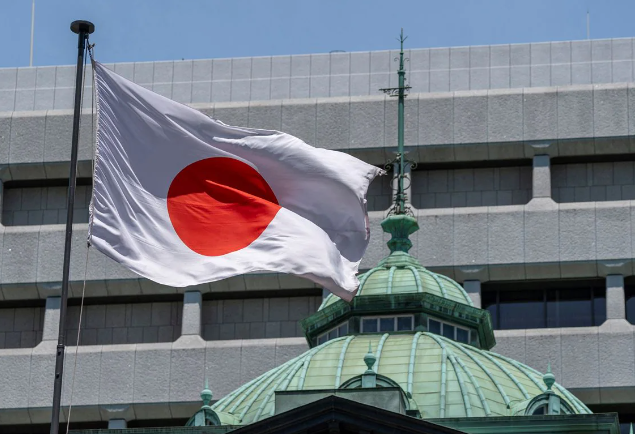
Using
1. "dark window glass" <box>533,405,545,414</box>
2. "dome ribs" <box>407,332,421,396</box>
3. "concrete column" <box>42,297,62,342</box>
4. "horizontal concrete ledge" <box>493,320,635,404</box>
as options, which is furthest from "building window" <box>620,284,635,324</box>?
"dark window glass" <box>533,405,545,414</box>

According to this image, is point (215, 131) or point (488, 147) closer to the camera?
point (215, 131)

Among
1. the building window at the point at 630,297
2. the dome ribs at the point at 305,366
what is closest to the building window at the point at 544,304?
the building window at the point at 630,297

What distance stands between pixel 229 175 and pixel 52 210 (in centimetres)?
4691

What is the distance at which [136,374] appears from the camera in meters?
80.4

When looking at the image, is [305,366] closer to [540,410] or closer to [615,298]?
[540,410]

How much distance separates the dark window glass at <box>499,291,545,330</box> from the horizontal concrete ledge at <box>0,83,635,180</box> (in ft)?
17.0

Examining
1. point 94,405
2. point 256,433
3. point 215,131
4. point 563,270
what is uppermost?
point 563,270

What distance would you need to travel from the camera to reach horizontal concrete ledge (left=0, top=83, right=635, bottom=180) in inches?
3164

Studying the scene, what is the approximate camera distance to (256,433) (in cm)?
4591

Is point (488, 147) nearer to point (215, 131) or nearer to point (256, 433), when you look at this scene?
point (256, 433)

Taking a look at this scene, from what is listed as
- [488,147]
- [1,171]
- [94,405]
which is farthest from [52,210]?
[488,147]

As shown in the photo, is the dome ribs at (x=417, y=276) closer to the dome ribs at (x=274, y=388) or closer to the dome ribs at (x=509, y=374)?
the dome ribs at (x=509, y=374)

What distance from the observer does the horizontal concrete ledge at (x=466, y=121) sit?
3164 inches

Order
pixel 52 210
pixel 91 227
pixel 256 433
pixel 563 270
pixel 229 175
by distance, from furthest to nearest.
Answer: pixel 52 210, pixel 563 270, pixel 256 433, pixel 229 175, pixel 91 227
